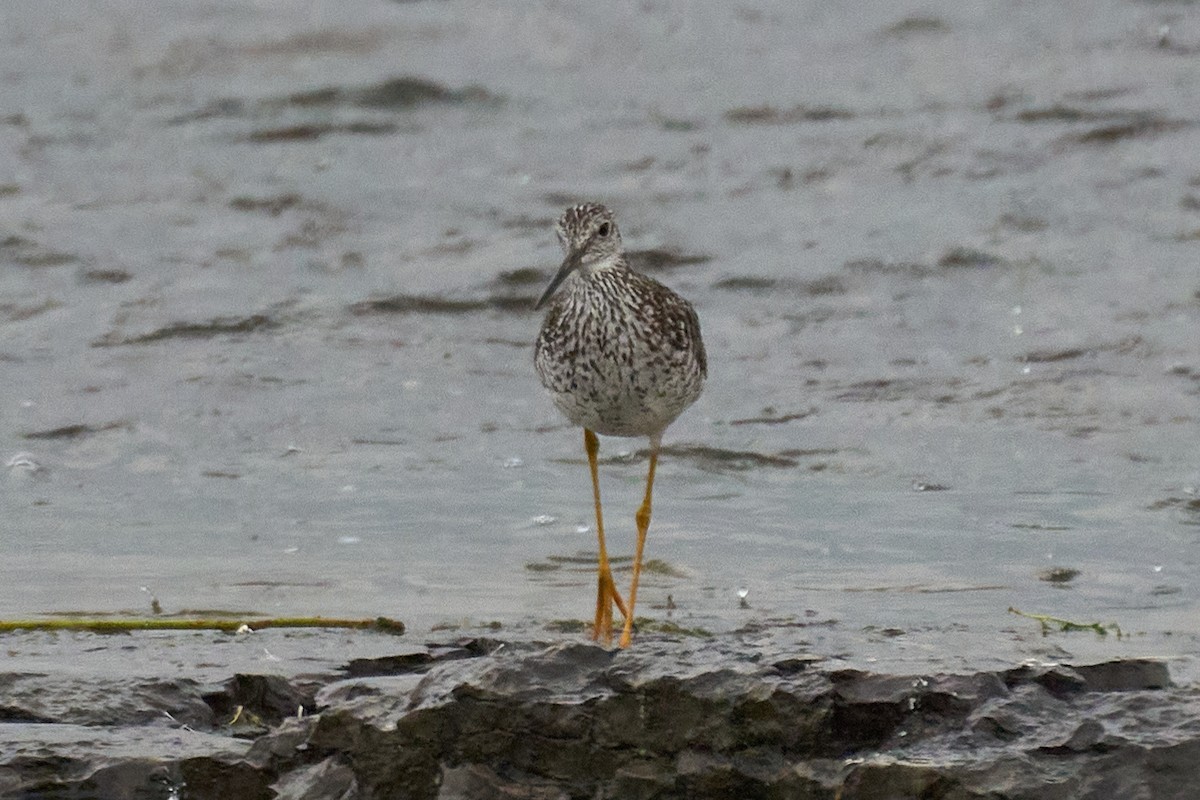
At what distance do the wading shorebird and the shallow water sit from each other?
79 cm

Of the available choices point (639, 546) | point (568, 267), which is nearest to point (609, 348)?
point (568, 267)

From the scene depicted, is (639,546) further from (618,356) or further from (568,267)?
(568,267)

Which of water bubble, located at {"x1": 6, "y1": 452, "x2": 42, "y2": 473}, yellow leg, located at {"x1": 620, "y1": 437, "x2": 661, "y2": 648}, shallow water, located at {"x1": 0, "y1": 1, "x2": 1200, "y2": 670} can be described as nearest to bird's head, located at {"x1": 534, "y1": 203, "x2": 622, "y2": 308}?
yellow leg, located at {"x1": 620, "y1": 437, "x2": 661, "y2": 648}

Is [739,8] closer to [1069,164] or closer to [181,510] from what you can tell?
[1069,164]

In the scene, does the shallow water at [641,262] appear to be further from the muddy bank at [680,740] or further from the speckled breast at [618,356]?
the speckled breast at [618,356]

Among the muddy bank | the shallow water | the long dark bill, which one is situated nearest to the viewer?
the muddy bank

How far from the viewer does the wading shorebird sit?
717 centimetres

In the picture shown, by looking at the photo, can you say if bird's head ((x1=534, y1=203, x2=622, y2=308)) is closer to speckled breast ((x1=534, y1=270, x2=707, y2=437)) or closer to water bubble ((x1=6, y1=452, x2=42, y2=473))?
speckled breast ((x1=534, y1=270, x2=707, y2=437))

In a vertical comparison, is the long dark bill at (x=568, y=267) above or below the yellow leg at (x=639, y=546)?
above

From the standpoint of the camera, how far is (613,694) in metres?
4.85

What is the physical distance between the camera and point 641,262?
1320cm

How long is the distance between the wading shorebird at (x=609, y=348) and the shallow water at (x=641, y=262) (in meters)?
0.79

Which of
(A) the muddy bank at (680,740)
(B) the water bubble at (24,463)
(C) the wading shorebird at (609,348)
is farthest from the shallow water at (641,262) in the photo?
(C) the wading shorebird at (609,348)

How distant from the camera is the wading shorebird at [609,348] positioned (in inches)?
282
